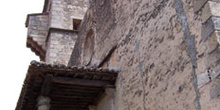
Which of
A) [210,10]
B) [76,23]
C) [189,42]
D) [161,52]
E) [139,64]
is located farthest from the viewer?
[76,23]

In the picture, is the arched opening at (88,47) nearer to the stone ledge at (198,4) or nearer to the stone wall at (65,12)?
the stone wall at (65,12)

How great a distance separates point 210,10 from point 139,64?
2.05 m

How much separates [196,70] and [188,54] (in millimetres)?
292

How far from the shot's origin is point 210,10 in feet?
12.4

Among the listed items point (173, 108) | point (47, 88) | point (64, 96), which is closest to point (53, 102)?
point (64, 96)

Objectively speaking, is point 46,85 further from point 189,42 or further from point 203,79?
point 203,79

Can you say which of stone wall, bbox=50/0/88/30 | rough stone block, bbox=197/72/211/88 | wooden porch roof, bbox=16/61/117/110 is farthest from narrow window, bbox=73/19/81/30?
rough stone block, bbox=197/72/211/88

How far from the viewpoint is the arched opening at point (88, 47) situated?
8.91 metres

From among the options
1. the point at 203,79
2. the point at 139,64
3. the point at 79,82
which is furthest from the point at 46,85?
the point at 203,79

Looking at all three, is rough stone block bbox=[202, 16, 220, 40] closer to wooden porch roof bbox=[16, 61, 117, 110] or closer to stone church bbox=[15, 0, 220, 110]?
stone church bbox=[15, 0, 220, 110]

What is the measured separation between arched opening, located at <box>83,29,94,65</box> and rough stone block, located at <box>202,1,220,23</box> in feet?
17.1

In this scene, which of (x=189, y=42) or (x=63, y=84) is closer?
(x=189, y=42)

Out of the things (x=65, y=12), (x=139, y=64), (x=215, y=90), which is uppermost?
(x=65, y=12)

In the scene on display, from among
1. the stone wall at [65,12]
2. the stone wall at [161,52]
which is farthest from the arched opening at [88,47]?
the stone wall at [65,12]
